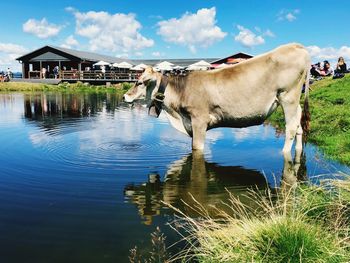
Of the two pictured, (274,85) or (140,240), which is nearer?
(140,240)

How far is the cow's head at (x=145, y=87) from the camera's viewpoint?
10.3 m

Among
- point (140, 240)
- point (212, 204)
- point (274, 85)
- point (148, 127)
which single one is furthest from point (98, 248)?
point (148, 127)

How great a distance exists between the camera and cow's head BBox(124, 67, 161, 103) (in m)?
10.3

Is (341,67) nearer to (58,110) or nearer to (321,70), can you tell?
(321,70)

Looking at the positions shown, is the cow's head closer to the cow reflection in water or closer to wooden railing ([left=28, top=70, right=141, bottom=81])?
the cow reflection in water

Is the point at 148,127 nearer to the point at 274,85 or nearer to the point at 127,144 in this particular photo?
the point at 127,144

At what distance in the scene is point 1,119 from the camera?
17.8 m

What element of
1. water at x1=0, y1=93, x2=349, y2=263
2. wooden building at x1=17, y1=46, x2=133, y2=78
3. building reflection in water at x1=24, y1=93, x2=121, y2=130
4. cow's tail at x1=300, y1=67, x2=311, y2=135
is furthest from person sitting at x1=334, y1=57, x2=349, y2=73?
wooden building at x1=17, y1=46, x2=133, y2=78

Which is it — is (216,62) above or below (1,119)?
above

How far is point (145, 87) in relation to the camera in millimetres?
10602

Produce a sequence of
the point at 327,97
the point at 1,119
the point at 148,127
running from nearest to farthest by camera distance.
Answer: the point at 148,127
the point at 1,119
the point at 327,97

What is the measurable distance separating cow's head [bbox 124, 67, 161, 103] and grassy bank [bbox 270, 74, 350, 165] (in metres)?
4.68

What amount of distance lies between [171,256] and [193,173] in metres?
3.88

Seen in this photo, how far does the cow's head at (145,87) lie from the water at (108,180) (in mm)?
1385
